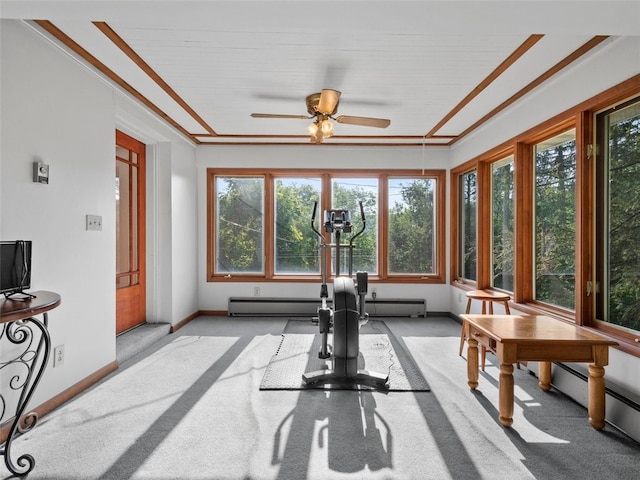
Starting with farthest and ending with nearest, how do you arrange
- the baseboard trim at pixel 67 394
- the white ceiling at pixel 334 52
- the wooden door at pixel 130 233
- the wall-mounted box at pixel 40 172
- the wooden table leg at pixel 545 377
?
the wooden door at pixel 130 233 < the wooden table leg at pixel 545 377 < the wall-mounted box at pixel 40 172 < the baseboard trim at pixel 67 394 < the white ceiling at pixel 334 52

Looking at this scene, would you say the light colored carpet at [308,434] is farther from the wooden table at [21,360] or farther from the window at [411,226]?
the window at [411,226]

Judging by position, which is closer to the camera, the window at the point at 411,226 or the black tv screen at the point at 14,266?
the black tv screen at the point at 14,266

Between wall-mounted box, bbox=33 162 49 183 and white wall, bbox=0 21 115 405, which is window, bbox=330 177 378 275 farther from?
wall-mounted box, bbox=33 162 49 183

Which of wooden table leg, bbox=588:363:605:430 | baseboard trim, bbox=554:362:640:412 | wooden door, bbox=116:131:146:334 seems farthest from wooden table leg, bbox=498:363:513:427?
wooden door, bbox=116:131:146:334

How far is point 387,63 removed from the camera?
9.70 feet

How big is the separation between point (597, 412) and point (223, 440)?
2.23 m

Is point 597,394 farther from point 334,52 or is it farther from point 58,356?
point 58,356

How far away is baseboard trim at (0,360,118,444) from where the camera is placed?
2240mm

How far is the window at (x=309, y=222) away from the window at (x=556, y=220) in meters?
2.14

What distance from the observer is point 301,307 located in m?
5.65

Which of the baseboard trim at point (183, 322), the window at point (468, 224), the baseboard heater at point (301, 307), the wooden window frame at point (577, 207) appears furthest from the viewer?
A: the baseboard heater at point (301, 307)

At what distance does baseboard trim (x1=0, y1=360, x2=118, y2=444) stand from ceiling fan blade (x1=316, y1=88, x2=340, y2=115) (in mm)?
2855

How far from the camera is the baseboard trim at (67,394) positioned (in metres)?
2.24

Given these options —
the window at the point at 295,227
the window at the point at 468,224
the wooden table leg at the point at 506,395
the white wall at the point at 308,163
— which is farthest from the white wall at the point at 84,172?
the window at the point at 295,227
